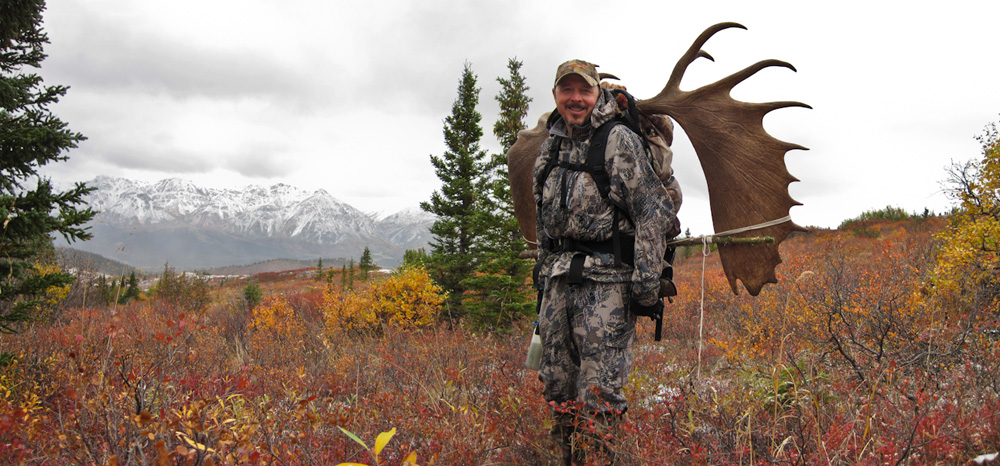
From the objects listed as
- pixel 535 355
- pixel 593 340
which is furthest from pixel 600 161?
pixel 535 355

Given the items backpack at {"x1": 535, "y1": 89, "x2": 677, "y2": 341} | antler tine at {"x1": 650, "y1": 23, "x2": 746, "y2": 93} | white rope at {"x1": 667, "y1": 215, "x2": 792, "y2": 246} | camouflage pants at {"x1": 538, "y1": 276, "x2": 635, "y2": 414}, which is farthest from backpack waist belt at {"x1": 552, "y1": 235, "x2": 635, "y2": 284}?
antler tine at {"x1": 650, "y1": 23, "x2": 746, "y2": 93}

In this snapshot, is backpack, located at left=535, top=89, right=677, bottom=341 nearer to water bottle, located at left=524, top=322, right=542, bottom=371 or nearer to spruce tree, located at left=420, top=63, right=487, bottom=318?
water bottle, located at left=524, top=322, right=542, bottom=371

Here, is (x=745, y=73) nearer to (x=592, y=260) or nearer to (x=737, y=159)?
(x=737, y=159)

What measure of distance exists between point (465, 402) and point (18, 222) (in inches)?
150

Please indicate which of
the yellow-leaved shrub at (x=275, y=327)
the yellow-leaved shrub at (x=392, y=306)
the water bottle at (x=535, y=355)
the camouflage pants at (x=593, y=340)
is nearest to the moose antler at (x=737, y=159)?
the camouflage pants at (x=593, y=340)

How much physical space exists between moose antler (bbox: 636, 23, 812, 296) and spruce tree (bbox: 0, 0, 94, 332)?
186 inches

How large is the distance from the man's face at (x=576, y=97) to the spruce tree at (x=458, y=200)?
730cm

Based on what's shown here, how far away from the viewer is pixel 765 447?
2.49 meters

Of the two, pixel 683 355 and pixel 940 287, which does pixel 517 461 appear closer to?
pixel 683 355

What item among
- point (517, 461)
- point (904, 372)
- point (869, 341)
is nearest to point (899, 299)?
point (869, 341)

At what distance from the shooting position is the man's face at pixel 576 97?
278cm

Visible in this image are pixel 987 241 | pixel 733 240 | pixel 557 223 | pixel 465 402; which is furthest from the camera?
pixel 987 241

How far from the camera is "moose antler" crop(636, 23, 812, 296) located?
293 centimetres

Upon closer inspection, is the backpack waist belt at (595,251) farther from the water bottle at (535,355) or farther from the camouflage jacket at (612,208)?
the water bottle at (535,355)
